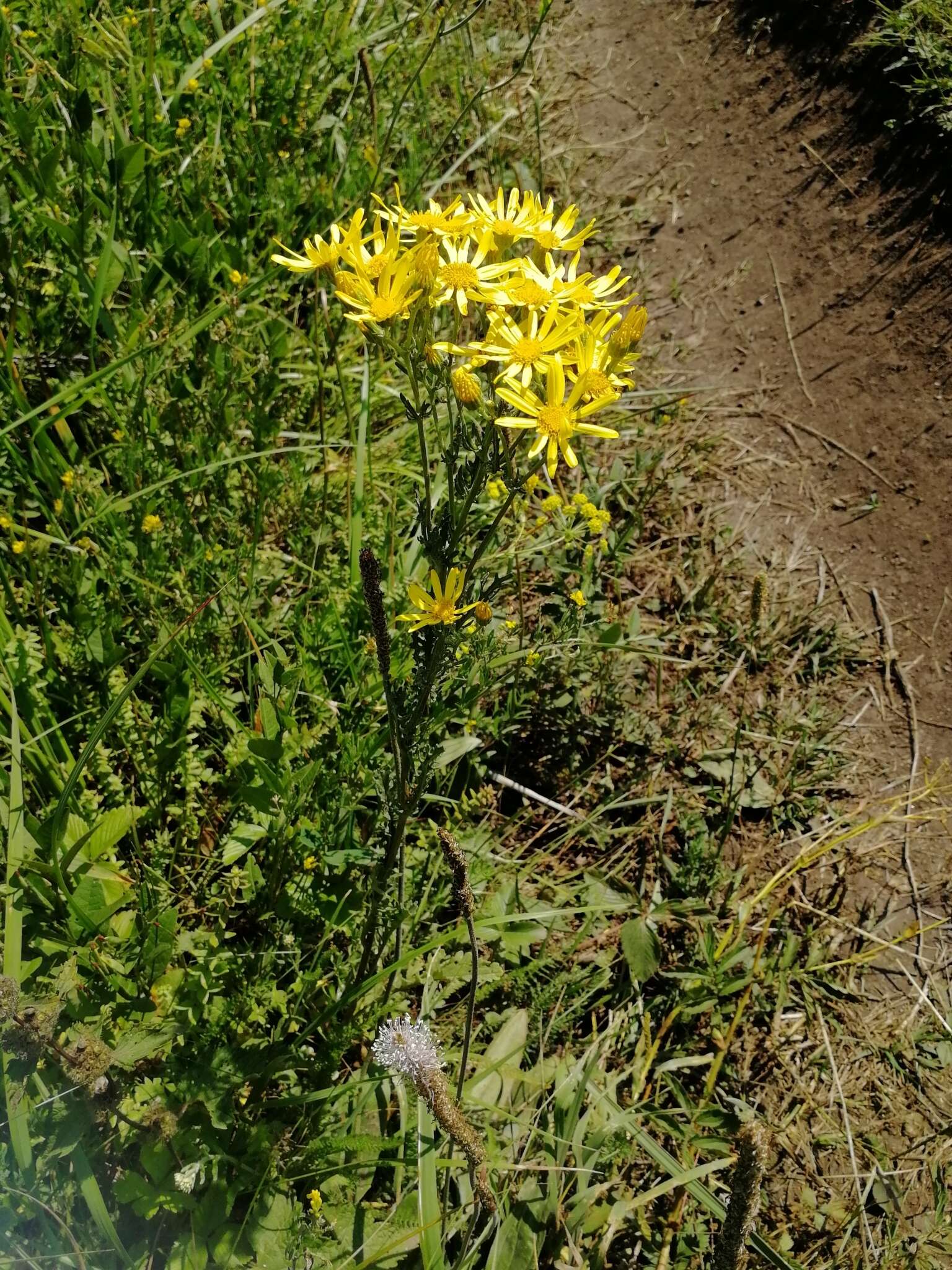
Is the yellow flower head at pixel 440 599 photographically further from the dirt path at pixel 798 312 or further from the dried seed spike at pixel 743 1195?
the dirt path at pixel 798 312

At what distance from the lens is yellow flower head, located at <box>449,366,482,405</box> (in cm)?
122

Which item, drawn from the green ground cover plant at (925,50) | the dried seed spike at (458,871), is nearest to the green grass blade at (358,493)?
the dried seed spike at (458,871)

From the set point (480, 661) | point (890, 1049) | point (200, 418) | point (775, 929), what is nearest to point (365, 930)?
point (480, 661)

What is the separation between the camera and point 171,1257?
140 cm

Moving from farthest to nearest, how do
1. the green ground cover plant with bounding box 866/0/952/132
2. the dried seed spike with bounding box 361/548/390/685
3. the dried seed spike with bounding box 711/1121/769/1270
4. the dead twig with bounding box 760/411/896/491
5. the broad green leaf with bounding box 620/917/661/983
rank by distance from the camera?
the green ground cover plant with bounding box 866/0/952/132
the dead twig with bounding box 760/411/896/491
the broad green leaf with bounding box 620/917/661/983
the dried seed spike with bounding box 361/548/390/685
the dried seed spike with bounding box 711/1121/769/1270

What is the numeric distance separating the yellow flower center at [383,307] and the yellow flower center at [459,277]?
0.07m

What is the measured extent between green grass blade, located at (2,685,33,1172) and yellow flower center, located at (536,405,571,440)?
1005mm

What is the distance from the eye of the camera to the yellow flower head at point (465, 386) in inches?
48.1

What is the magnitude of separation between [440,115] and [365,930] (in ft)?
10.1

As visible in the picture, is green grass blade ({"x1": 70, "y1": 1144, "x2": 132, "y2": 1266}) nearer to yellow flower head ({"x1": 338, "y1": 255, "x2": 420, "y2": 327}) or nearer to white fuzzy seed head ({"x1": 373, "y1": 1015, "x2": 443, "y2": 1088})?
white fuzzy seed head ({"x1": 373, "y1": 1015, "x2": 443, "y2": 1088})

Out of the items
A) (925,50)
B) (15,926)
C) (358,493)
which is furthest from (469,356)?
(925,50)

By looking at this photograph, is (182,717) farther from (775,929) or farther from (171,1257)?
(775,929)

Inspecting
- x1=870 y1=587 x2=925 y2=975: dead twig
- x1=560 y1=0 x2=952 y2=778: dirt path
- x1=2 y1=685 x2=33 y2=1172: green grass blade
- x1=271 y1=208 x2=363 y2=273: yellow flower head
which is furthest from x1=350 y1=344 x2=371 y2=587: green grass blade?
x1=870 y1=587 x2=925 y2=975: dead twig

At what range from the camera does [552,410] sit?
47.3 inches
